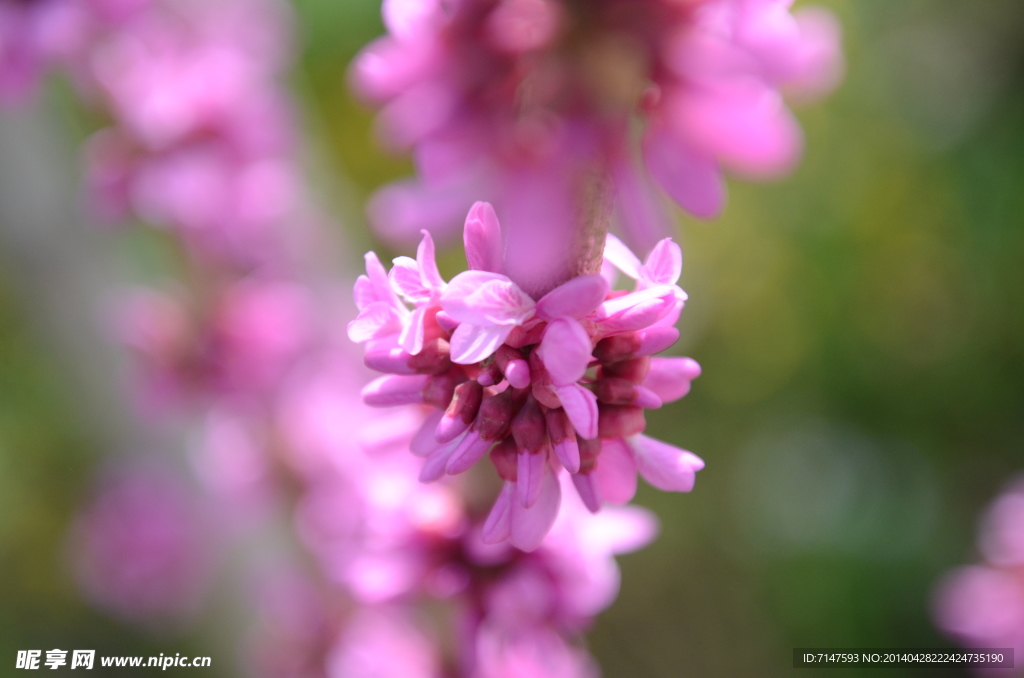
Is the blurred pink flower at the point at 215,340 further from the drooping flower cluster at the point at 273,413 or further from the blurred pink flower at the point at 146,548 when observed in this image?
the blurred pink flower at the point at 146,548

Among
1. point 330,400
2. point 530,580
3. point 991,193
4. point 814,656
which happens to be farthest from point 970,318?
point 530,580

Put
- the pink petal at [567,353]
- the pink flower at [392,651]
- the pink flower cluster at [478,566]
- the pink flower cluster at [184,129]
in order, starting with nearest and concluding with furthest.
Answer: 1. the pink petal at [567,353]
2. the pink flower cluster at [478,566]
3. the pink flower at [392,651]
4. the pink flower cluster at [184,129]

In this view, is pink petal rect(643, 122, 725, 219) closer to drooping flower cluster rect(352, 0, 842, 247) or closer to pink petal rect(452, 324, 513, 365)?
drooping flower cluster rect(352, 0, 842, 247)

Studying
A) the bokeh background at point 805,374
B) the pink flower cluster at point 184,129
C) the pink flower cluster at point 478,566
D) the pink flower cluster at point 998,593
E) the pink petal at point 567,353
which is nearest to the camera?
the pink petal at point 567,353

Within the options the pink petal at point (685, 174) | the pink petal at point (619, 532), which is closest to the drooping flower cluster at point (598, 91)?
the pink petal at point (685, 174)

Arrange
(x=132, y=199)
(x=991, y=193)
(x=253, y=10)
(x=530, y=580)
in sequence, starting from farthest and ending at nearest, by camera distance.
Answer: (x=991, y=193)
(x=253, y=10)
(x=132, y=199)
(x=530, y=580)

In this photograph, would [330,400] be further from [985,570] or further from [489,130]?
[985,570]
